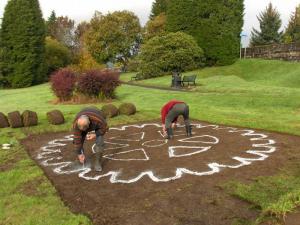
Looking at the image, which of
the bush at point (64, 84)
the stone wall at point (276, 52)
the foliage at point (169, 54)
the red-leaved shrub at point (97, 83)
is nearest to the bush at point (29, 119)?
the red-leaved shrub at point (97, 83)

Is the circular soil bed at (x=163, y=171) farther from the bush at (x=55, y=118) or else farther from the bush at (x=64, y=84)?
the bush at (x=64, y=84)

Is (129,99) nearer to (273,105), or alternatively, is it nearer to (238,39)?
(273,105)

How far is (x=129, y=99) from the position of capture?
23.6 metres

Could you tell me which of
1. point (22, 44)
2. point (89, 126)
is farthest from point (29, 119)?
point (22, 44)

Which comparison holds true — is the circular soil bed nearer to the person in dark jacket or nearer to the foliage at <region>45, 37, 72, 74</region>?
the person in dark jacket

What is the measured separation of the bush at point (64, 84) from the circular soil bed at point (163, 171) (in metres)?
9.82

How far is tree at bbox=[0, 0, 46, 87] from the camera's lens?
165 ft

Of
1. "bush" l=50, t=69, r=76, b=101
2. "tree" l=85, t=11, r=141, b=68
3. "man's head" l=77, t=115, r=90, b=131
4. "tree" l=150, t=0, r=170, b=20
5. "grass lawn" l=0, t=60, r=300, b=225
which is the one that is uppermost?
"tree" l=150, t=0, r=170, b=20

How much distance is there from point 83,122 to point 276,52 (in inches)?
1911

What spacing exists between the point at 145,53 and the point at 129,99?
76.9ft

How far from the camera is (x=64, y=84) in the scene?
905 inches

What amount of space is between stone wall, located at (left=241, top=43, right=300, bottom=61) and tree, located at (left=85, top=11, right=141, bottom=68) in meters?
17.6

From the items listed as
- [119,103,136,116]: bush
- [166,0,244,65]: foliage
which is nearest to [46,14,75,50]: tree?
[166,0,244,65]: foliage

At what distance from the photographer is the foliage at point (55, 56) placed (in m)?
56.5
